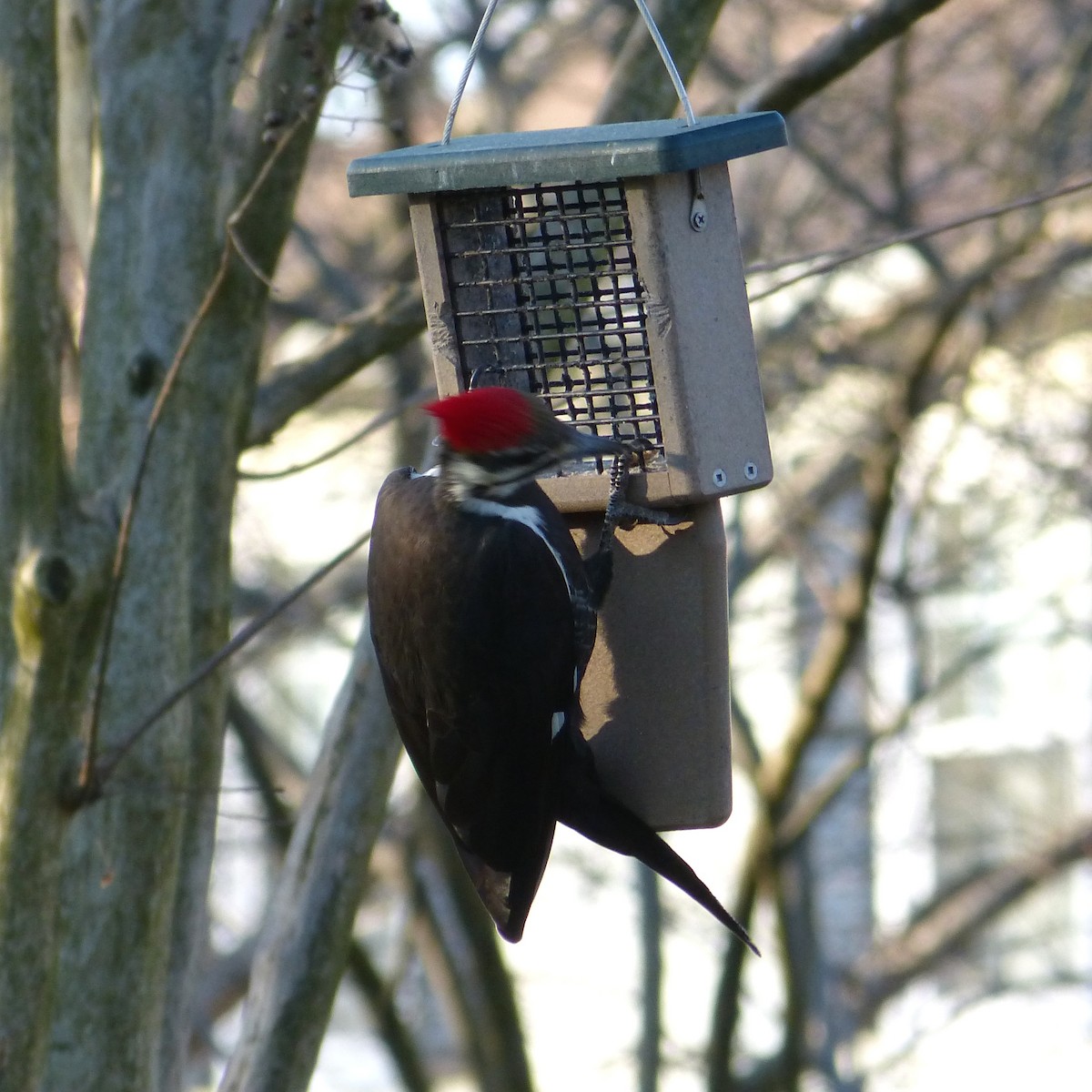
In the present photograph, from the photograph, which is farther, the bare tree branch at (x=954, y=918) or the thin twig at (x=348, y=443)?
the bare tree branch at (x=954, y=918)

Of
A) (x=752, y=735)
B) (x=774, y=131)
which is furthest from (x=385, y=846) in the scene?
(x=774, y=131)

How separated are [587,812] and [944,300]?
4042mm

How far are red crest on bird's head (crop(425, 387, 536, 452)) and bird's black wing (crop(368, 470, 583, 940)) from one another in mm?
197

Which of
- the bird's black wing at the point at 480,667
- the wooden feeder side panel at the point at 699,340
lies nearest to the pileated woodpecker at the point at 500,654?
the bird's black wing at the point at 480,667

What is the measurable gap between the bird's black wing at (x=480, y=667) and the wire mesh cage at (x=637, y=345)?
151 mm

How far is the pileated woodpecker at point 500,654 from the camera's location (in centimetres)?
260

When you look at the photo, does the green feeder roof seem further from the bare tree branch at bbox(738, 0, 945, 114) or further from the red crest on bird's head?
the bare tree branch at bbox(738, 0, 945, 114)

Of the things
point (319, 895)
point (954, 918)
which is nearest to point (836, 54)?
point (319, 895)

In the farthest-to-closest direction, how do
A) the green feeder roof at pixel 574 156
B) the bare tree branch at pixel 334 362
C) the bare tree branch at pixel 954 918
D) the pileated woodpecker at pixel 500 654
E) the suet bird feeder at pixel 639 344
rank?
the bare tree branch at pixel 954 918 → the bare tree branch at pixel 334 362 → the pileated woodpecker at pixel 500 654 → the suet bird feeder at pixel 639 344 → the green feeder roof at pixel 574 156

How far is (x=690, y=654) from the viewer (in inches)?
106

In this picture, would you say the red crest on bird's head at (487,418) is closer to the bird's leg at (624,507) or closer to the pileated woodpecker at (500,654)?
Answer: the pileated woodpecker at (500,654)

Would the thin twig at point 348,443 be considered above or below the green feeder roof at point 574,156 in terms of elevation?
below

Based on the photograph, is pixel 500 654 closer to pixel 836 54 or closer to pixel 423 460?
pixel 836 54

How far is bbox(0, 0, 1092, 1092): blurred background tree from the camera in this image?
8.90ft
